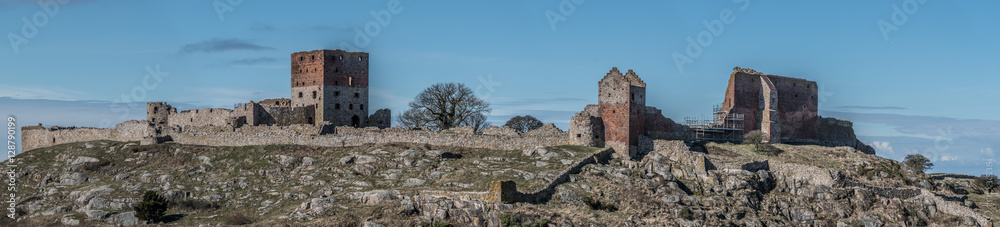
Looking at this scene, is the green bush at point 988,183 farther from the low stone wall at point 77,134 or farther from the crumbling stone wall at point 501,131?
the low stone wall at point 77,134

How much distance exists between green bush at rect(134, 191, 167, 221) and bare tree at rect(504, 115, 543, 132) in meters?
39.1

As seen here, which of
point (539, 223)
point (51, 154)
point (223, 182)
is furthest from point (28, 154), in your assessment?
point (539, 223)

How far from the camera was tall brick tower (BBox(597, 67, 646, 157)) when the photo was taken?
2263 inches

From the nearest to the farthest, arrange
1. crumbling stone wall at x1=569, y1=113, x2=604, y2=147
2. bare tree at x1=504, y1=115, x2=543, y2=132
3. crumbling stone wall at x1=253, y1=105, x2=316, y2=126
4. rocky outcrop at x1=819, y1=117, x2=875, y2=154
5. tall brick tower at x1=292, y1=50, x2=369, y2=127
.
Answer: crumbling stone wall at x1=569, y1=113, x2=604, y2=147, crumbling stone wall at x1=253, y1=105, x2=316, y2=126, tall brick tower at x1=292, y1=50, x2=369, y2=127, rocky outcrop at x1=819, y1=117, x2=875, y2=154, bare tree at x1=504, y1=115, x2=543, y2=132

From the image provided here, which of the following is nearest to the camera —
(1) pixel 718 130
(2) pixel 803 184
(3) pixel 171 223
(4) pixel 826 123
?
(3) pixel 171 223

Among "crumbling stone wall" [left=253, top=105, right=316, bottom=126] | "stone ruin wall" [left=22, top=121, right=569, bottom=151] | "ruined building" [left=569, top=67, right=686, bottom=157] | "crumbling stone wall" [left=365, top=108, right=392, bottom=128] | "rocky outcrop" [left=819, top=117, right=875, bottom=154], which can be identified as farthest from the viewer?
"crumbling stone wall" [left=365, top=108, right=392, bottom=128]

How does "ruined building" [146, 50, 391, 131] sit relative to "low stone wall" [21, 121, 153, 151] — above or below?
above

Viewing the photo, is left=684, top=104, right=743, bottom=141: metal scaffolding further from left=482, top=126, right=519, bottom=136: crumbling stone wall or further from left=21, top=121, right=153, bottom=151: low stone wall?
left=21, top=121, right=153, bottom=151: low stone wall

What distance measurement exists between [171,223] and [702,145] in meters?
32.5

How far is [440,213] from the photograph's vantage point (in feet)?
148

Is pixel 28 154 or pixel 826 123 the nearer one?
pixel 28 154

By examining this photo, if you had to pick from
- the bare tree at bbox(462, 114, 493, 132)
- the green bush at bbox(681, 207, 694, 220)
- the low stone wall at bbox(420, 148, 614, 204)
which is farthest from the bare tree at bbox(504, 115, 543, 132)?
the green bush at bbox(681, 207, 694, 220)

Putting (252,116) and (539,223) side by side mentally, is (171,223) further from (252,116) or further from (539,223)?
(252,116)

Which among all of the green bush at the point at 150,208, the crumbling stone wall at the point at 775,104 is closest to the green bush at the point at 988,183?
the crumbling stone wall at the point at 775,104
